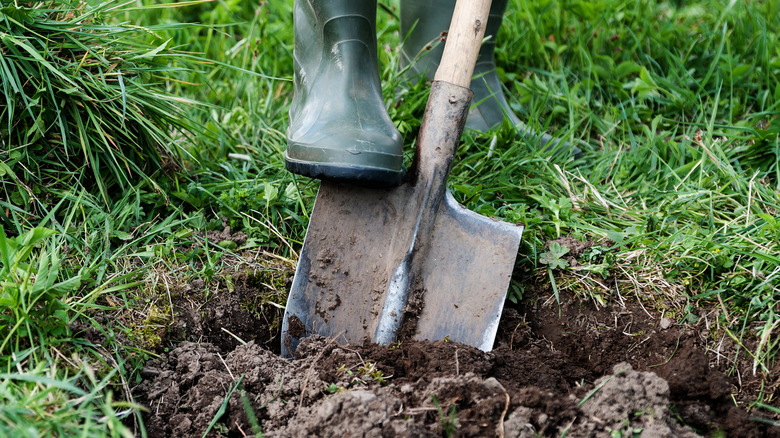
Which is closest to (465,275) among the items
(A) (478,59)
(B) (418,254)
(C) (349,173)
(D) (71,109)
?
(B) (418,254)

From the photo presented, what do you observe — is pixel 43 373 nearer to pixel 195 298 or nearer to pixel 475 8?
pixel 195 298

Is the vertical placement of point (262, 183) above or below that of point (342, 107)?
below

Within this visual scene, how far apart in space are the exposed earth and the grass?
0.07 m

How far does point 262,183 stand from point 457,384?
1064 millimetres

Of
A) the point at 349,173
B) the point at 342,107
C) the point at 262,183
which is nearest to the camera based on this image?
the point at 349,173

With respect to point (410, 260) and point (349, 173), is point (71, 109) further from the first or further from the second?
point (410, 260)

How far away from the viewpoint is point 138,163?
1969 millimetres

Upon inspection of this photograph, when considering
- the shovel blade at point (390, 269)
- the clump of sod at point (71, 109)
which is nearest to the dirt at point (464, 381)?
the shovel blade at point (390, 269)

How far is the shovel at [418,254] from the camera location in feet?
5.80

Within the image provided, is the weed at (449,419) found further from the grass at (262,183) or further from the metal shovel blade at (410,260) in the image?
the grass at (262,183)

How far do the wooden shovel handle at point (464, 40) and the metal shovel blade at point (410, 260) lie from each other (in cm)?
4

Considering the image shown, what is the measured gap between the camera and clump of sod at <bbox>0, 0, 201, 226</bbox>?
1.74 metres

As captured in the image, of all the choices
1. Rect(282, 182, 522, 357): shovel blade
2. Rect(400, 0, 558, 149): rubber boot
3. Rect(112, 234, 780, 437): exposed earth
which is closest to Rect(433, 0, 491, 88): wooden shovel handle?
Rect(282, 182, 522, 357): shovel blade

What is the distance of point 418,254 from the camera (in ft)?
5.97
